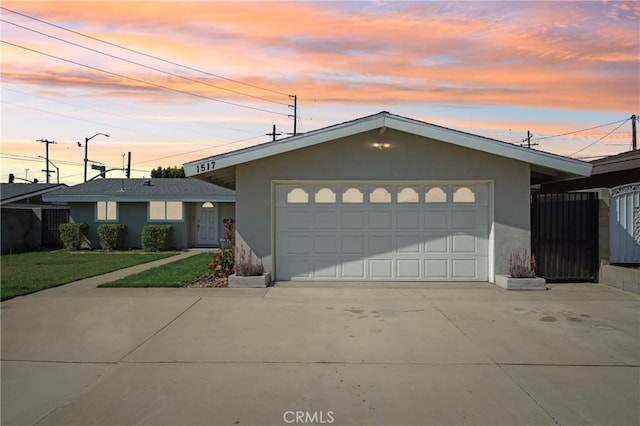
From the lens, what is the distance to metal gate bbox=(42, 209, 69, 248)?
73.2ft

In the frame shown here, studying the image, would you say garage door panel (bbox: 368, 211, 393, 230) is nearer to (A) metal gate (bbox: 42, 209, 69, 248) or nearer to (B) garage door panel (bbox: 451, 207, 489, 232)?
(B) garage door panel (bbox: 451, 207, 489, 232)

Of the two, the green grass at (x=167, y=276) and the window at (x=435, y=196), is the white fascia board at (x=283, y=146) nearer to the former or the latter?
the window at (x=435, y=196)

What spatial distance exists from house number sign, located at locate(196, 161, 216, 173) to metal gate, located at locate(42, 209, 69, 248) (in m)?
16.4

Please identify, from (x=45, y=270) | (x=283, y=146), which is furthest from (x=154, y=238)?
(x=283, y=146)

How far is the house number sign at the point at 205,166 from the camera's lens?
32.9 ft

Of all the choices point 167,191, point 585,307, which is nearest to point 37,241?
point 167,191

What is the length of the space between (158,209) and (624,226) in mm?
18274

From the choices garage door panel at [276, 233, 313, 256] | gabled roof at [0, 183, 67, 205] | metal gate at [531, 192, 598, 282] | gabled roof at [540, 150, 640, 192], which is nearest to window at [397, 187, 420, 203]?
garage door panel at [276, 233, 313, 256]

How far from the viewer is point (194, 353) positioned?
215 inches

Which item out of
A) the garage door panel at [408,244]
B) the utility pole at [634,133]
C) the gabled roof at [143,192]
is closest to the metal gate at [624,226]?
the garage door panel at [408,244]

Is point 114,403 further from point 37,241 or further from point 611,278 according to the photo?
point 37,241

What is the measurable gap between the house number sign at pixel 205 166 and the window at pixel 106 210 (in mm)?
13194

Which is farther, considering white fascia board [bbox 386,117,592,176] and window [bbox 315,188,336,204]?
window [bbox 315,188,336,204]

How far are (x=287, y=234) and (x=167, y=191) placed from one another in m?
12.9
